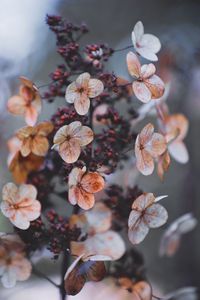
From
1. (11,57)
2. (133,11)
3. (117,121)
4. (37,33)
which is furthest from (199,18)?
(117,121)

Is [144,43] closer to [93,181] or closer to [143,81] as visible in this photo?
[143,81]

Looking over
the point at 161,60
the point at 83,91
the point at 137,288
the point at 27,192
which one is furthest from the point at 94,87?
the point at 161,60

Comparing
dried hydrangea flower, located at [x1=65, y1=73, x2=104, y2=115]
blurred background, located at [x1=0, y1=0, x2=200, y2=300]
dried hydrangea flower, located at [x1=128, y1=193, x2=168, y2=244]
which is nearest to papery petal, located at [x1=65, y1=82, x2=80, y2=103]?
dried hydrangea flower, located at [x1=65, y1=73, x2=104, y2=115]

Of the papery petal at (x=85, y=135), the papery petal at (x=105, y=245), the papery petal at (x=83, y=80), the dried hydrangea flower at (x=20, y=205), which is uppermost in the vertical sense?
the papery petal at (x=83, y=80)

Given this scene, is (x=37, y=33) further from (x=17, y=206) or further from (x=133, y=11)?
(x=17, y=206)

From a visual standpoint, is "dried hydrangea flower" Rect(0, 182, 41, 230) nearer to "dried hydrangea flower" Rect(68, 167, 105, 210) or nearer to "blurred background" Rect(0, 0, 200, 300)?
"dried hydrangea flower" Rect(68, 167, 105, 210)

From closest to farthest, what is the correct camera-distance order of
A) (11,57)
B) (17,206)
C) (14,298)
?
(17,206)
(14,298)
(11,57)

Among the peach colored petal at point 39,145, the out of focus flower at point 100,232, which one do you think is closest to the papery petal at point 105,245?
the out of focus flower at point 100,232

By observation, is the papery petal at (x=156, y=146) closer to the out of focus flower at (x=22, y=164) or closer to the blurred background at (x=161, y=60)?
the out of focus flower at (x=22, y=164)
